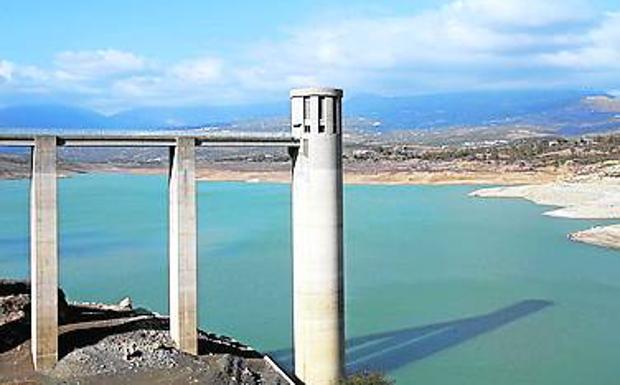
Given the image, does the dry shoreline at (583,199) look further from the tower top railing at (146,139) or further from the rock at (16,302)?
the rock at (16,302)

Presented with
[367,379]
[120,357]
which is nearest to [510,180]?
[367,379]

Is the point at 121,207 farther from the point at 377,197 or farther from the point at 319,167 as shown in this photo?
the point at 319,167

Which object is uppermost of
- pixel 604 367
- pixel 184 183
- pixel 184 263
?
pixel 184 183

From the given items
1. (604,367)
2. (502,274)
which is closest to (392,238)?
(502,274)

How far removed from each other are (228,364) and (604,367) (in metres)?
7.32

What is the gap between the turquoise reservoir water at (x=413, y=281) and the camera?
682 inches

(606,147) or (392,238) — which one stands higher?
(606,147)

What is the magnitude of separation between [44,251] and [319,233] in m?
4.52

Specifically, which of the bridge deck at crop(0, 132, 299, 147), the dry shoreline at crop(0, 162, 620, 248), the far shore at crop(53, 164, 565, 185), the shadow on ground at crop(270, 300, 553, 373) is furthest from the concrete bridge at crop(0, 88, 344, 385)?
the far shore at crop(53, 164, 565, 185)

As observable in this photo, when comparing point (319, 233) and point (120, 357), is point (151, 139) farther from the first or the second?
point (120, 357)

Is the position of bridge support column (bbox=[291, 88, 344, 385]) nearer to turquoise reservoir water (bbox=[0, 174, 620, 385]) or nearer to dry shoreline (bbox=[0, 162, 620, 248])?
turquoise reservoir water (bbox=[0, 174, 620, 385])

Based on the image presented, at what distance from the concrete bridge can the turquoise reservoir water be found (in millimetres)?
1716

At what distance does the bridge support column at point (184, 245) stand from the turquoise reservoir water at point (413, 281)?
325cm

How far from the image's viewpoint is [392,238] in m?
35.4
